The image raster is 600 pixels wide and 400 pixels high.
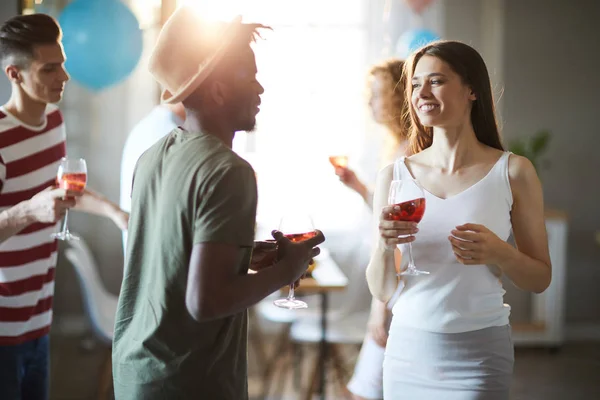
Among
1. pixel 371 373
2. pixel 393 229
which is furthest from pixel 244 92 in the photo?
pixel 371 373

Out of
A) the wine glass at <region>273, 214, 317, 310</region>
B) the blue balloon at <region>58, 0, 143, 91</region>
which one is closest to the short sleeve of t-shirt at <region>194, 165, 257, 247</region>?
the wine glass at <region>273, 214, 317, 310</region>

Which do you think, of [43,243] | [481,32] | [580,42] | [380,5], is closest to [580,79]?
[580,42]

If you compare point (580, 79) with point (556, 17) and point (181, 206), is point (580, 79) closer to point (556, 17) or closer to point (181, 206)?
point (556, 17)

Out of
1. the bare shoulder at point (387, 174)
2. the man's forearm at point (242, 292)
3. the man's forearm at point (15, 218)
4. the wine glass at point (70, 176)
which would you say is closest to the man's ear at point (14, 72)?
the wine glass at point (70, 176)

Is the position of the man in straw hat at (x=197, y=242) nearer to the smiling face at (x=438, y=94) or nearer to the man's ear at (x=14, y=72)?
the smiling face at (x=438, y=94)

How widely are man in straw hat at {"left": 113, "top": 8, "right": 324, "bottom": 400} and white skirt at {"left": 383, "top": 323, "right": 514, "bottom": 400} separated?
0.53 metres

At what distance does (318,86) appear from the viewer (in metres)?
5.16

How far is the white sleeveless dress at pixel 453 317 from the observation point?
1840 millimetres

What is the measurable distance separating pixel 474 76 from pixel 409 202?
420mm

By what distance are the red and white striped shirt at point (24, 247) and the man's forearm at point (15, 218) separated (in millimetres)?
154

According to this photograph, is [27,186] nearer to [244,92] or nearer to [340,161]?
[244,92]

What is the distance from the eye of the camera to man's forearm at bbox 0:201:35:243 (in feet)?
6.59

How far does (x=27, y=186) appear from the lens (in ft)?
7.31

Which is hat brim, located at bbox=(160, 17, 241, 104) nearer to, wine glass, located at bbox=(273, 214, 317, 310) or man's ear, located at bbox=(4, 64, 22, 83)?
wine glass, located at bbox=(273, 214, 317, 310)
